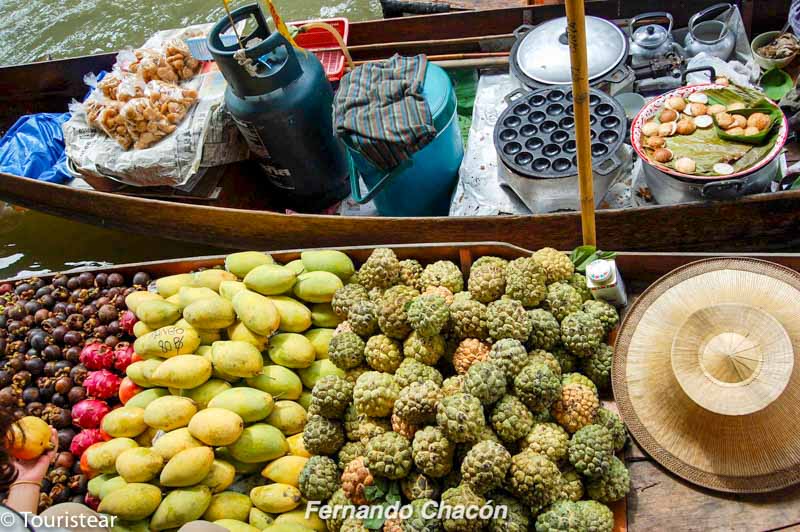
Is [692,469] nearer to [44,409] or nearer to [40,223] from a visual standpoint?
[44,409]

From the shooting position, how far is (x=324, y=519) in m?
1.88

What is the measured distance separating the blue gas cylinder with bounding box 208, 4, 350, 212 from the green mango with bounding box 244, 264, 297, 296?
1129mm

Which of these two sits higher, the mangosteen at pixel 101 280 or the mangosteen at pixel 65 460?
the mangosteen at pixel 101 280

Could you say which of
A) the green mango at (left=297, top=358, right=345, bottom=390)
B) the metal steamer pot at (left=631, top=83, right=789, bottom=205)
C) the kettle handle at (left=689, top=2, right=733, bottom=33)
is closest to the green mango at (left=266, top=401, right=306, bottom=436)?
the green mango at (left=297, top=358, right=345, bottom=390)

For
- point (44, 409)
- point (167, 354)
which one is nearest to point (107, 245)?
point (44, 409)

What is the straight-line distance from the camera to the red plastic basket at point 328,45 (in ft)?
12.2

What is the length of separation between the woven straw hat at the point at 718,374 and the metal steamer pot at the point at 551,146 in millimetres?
749

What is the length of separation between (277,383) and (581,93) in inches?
55.6

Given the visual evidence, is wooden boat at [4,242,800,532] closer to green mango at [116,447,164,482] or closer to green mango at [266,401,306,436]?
green mango at [266,401,306,436]

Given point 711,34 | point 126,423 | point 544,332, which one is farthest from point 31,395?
point 711,34

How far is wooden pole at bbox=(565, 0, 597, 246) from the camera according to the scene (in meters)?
1.58

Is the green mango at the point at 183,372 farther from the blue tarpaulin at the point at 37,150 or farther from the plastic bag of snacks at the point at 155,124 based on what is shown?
the blue tarpaulin at the point at 37,150

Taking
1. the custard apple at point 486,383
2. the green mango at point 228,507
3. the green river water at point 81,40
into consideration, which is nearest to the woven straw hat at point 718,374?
the custard apple at point 486,383

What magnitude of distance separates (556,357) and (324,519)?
943 mm
